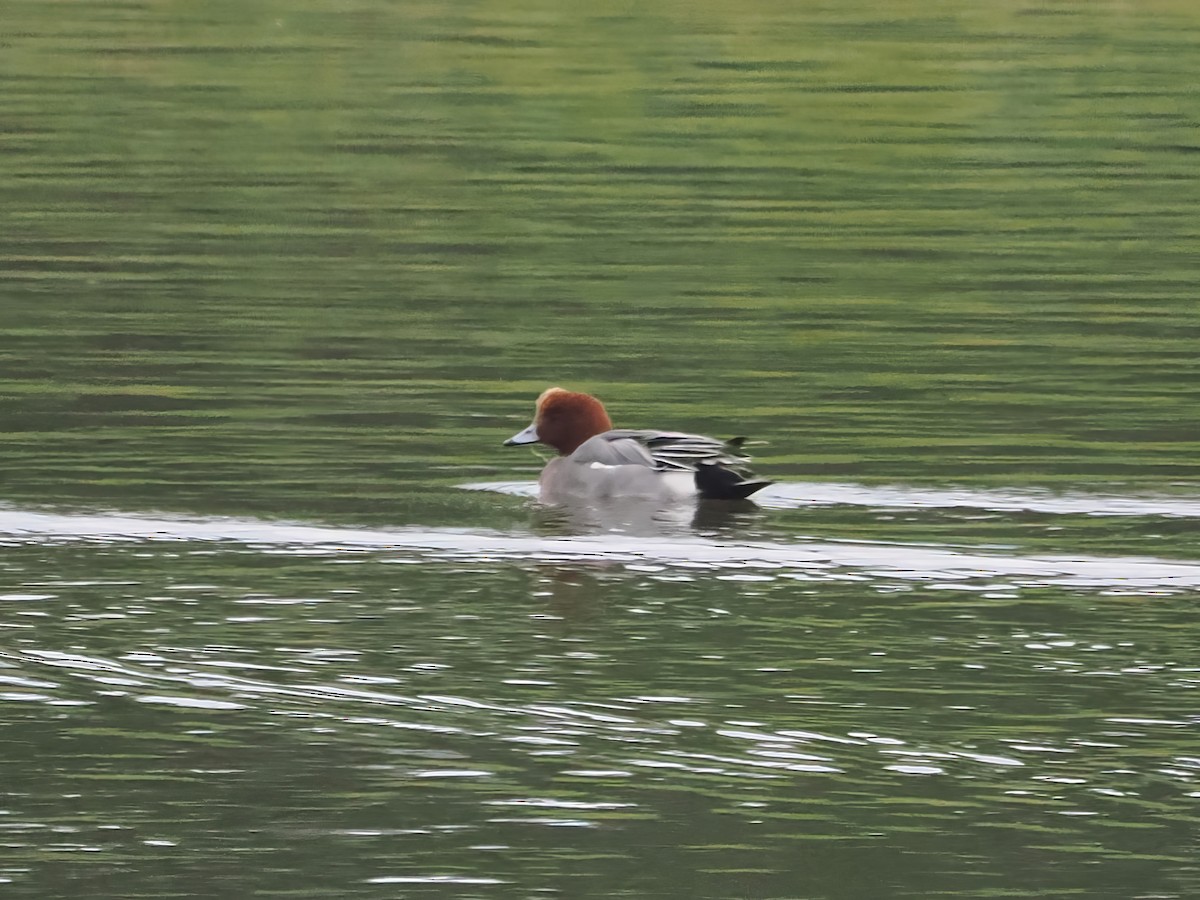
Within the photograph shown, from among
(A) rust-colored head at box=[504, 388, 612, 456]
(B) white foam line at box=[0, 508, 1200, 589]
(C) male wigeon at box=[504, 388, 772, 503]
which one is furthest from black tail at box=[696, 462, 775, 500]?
(A) rust-colored head at box=[504, 388, 612, 456]

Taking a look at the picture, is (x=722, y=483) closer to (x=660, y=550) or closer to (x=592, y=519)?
(x=592, y=519)

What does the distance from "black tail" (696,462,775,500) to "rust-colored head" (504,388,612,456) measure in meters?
1.11

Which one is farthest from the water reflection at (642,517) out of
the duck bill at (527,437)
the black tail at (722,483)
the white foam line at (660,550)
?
the duck bill at (527,437)

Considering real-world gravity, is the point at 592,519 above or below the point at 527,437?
below

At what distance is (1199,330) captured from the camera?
670 inches

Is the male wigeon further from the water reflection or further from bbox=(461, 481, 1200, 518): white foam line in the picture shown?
bbox=(461, 481, 1200, 518): white foam line

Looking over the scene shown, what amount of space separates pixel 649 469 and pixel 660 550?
48.3 inches

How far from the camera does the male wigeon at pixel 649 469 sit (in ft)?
40.9

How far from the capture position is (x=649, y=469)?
41.9 ft

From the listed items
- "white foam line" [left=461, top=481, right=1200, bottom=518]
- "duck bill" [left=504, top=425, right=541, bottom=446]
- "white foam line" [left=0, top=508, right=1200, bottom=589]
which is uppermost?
"duck bill" [left=504, top=425, right=541, bottom=446]

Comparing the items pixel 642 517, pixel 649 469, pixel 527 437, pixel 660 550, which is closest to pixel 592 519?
pixel 642 517

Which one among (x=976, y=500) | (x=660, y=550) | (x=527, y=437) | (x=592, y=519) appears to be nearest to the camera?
(x=660, y=550)

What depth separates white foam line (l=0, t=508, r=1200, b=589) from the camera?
35.6 feet

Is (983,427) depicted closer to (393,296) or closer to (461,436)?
(461,436)
